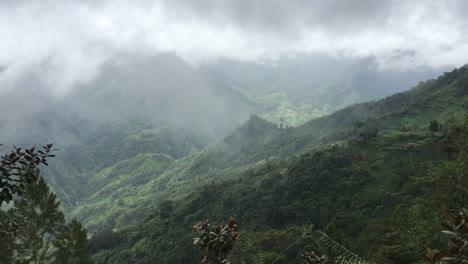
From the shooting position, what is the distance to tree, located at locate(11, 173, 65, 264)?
34.7 metres

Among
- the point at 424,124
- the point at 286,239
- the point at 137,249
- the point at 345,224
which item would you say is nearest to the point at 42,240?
the point at 286,239

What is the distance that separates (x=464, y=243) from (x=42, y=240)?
42.8 metres

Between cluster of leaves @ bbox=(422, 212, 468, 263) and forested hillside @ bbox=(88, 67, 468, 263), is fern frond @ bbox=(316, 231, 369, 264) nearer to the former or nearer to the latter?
cluster of leaves @ bbox=(422, 212, 468, 263)

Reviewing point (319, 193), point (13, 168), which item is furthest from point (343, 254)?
point (319, 193)

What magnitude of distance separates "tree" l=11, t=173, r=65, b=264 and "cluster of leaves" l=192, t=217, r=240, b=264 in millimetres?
35505

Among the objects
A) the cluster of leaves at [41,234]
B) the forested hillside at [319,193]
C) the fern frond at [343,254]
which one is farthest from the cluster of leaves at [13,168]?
the forested hillside at [319,193]

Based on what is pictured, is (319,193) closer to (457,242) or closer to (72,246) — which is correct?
(72,246)

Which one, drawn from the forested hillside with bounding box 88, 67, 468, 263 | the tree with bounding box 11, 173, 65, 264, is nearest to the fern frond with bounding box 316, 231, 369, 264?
the tree with bounding box 11, 173, 65, 264

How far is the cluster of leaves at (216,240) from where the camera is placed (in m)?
5.90

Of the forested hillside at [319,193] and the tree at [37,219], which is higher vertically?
the tree at [37,219]

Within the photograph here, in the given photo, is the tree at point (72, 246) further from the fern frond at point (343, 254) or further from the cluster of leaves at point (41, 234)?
the fern frond at point (343, 254)

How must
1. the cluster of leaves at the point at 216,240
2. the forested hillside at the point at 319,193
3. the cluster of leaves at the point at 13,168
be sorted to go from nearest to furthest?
1. the cluster of leaves at the point at 216,240
2. the cluster of leaves at the point at 13,168
3. the forested hillside at the point at 319,193

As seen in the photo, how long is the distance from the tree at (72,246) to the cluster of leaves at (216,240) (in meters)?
42.3

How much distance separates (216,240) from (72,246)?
45.7 m
